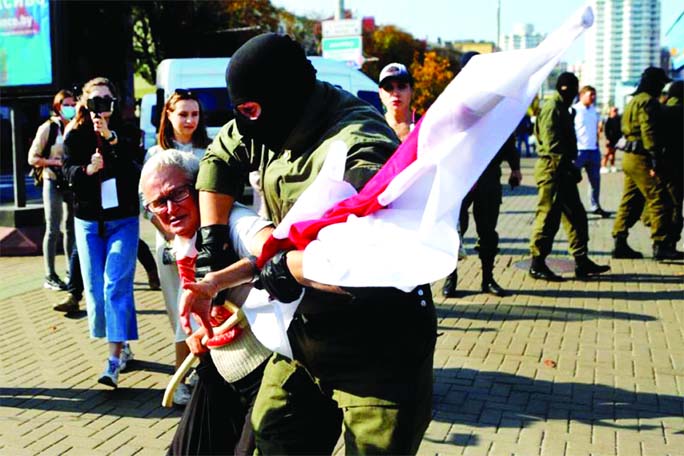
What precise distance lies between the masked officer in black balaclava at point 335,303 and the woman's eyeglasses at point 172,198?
1.32 ft

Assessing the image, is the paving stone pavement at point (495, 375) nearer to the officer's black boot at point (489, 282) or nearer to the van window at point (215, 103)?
the officer's black boot at point (489, 282)

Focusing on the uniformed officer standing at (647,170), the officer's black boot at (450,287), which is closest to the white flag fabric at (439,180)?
the officer's black boot at (450,287)

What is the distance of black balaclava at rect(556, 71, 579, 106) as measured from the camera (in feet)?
25.4

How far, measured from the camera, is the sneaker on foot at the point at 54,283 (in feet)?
26.6

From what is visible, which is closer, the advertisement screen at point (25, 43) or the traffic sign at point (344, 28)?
the advertisement screen at point (25, 43)

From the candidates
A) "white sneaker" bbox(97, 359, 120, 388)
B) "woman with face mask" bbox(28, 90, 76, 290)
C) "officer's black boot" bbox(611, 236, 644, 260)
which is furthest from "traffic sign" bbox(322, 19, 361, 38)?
"white sneaker" bbox(97, 359, 120, 388)

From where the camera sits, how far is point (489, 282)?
7.68 meters

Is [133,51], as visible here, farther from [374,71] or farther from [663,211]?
[663,211]

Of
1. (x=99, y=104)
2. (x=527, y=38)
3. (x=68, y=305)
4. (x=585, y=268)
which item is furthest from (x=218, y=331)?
(x=585, y=268)

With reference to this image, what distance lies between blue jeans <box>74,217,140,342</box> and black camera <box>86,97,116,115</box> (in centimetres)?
70

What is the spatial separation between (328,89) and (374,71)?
4995cm

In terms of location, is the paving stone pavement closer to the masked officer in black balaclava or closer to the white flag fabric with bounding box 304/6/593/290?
the masked officer in black balaclava

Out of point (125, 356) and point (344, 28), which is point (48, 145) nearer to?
point (125, 356)

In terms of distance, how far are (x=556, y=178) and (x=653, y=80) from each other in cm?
191
